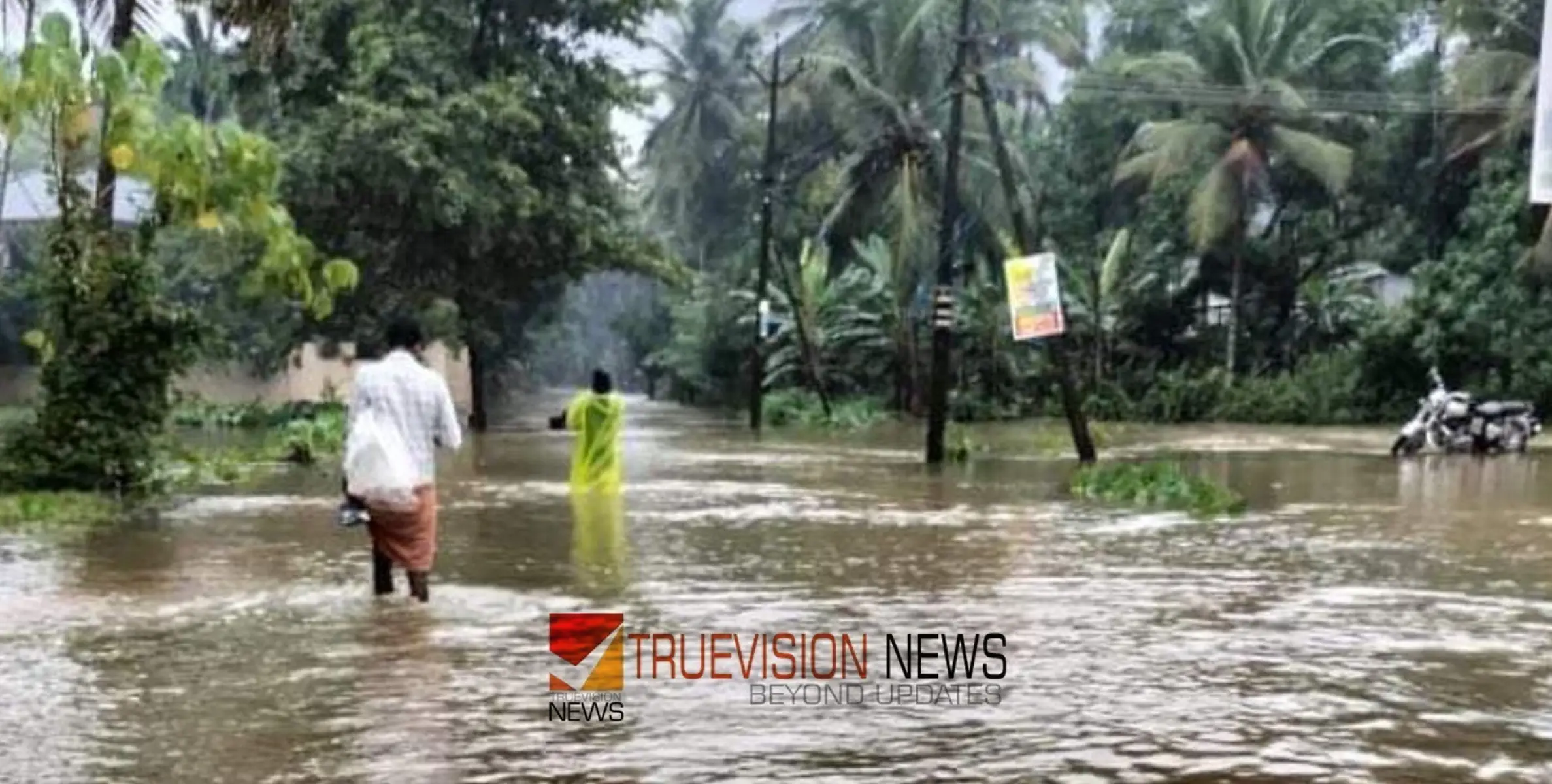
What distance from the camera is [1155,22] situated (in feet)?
147

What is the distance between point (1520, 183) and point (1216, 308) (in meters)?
9.51

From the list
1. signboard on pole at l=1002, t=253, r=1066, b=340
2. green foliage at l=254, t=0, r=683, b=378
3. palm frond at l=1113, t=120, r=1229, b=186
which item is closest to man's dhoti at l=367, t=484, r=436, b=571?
signboard on pole at l=1002, t=253, r=1066, b=340

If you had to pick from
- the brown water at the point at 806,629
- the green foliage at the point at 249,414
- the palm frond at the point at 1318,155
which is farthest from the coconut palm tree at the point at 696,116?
the brown water at the point at 806,629

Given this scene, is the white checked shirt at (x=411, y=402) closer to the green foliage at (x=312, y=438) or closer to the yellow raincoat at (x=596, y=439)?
the yellow raincoat at (x=596, y=439)

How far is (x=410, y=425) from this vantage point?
30.8ft

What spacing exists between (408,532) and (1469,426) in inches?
810

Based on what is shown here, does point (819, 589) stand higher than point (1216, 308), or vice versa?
point (1216, 308)

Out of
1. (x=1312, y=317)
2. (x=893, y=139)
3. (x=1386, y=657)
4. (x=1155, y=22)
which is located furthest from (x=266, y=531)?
(x=1155, y=22)

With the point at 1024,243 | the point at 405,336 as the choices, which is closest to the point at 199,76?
the point at 1024,243

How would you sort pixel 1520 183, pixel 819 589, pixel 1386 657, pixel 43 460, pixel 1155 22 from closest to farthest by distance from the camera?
pixel 1386 657, pixel 819 589, pixel 43 460, pixel 1520 183, pixel 1155 22

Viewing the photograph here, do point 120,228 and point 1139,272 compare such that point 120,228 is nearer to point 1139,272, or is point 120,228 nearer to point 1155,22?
point 1139,272

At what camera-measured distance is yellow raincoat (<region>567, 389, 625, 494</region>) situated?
50.4ft

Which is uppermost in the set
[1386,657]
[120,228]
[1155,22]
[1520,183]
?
[1155,22]

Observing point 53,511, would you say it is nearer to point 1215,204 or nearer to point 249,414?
point 249,414
